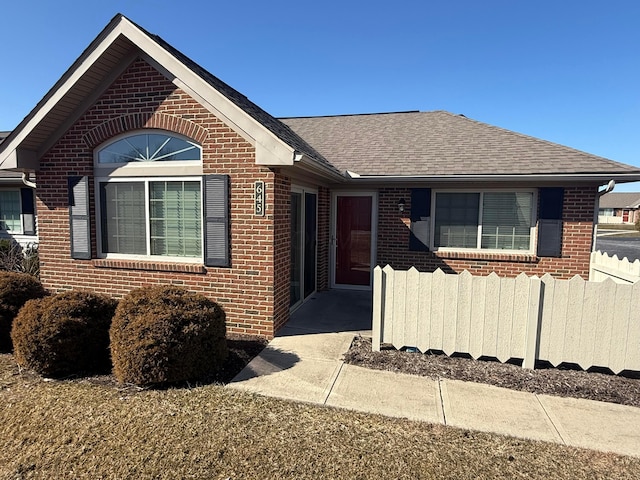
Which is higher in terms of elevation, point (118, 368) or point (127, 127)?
point (127, 127)

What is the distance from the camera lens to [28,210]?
1120cm

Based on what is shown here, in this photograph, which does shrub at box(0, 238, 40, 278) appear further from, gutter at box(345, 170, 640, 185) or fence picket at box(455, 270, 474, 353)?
fence picket at box(455, 270, 474, 353)

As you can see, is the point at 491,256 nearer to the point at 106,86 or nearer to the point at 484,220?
the point at 484,220

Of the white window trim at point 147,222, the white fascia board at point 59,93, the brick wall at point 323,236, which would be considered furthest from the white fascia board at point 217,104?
the brick wall at point 323,236

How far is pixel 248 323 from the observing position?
19.1 feet

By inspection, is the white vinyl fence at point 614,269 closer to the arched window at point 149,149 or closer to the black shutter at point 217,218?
the black shutter at point 217,218

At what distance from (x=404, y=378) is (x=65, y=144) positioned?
6.64 meters

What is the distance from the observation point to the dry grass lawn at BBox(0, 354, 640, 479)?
291 centimetres

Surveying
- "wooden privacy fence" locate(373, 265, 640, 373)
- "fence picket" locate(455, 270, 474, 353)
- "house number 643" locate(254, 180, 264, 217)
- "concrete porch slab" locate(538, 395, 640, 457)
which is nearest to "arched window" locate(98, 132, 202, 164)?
"house number 643" locate(254, 180, 264, 217)

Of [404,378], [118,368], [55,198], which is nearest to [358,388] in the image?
[404,378]

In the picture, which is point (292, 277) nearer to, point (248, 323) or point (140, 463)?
point (248, 323)

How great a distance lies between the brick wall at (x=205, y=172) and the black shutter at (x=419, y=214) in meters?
3.31

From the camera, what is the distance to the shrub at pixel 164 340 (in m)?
4.07

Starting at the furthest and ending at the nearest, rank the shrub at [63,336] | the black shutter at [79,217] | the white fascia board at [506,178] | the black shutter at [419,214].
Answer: the black shutter at [419,214] → the white fascia board at [506,178] → the black shutter at [79,217] → the shrub at [63,336]
